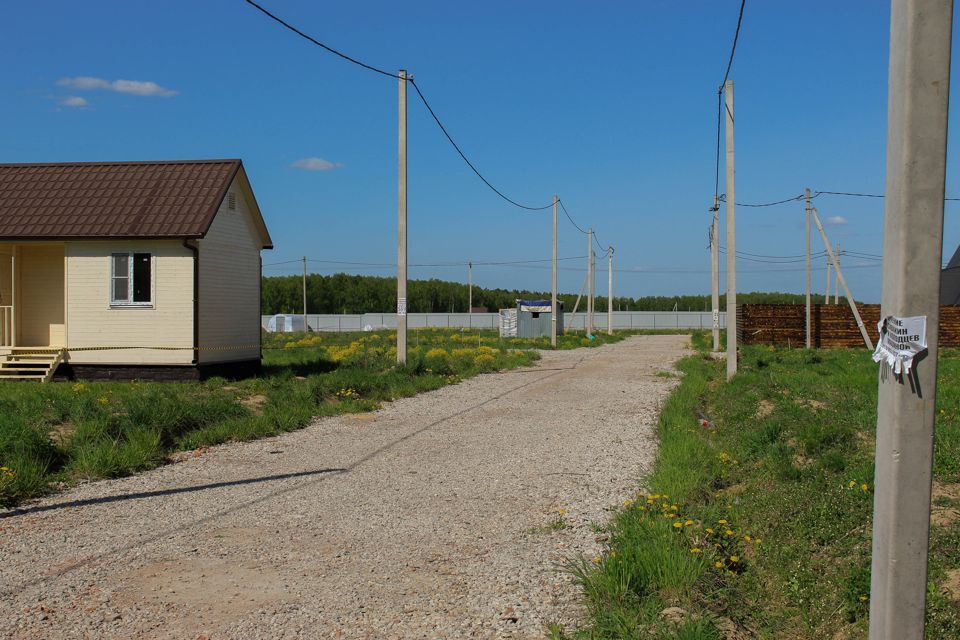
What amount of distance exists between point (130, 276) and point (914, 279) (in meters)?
18.7

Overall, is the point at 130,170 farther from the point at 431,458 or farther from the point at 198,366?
→ the point at 431,458

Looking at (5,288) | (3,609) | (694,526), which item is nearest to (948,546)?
(694,526)

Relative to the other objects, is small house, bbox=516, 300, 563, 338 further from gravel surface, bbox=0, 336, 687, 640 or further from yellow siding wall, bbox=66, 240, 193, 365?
gravel surface, bbox=0, 336, 687, 640

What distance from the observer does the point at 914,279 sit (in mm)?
3244

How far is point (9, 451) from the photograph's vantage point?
8766 millimetres

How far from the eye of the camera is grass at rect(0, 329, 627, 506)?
29.5ft

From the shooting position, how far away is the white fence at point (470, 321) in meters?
87.2

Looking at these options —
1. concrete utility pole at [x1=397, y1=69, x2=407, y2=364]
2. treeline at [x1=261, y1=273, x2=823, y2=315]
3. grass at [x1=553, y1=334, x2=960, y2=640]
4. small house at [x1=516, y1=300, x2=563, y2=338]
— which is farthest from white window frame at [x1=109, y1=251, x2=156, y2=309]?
treeline at [x1=261, y1=273, x2=823, y2=315]

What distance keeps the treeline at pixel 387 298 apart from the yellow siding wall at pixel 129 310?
90.5 meters

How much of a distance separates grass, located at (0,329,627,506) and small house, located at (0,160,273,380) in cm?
123

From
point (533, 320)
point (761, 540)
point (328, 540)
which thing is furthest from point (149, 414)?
point (533, 320)

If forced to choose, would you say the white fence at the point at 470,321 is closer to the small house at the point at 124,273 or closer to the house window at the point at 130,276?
the small house at the point at 124,273

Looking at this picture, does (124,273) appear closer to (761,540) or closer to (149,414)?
(149,414)

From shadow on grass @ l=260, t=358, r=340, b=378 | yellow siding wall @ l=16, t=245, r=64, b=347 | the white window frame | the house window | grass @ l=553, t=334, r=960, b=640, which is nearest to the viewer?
grass @ l=553, t=334, r=960, b=640
